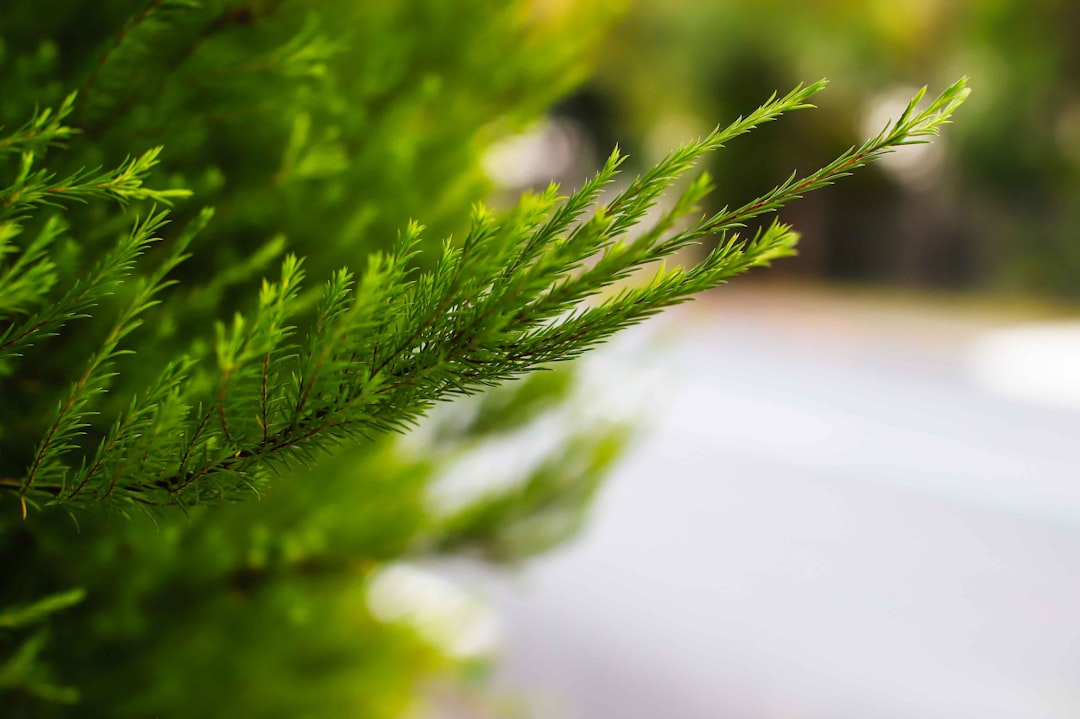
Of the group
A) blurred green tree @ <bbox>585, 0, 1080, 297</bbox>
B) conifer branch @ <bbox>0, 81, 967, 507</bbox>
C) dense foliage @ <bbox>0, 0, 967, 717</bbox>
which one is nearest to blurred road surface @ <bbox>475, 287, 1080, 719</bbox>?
dense foliage @ <bbox>0, 0, 967, 717</bbox>

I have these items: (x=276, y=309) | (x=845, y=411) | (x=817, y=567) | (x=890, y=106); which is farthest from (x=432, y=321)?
(x=890, y=106)

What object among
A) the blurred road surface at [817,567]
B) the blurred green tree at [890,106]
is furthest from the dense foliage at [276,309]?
the blurred green tree at [890,106]

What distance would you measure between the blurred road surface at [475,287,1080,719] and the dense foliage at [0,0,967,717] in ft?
0.84

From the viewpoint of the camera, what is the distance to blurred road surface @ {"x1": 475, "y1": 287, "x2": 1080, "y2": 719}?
222cm

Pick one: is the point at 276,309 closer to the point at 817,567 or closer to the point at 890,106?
the point at 817,567

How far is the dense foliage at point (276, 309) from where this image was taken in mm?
239

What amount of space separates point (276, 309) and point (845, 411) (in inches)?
173

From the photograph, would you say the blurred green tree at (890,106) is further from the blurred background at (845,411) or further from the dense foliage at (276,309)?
the dense foliage at (276,309)

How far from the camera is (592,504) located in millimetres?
786

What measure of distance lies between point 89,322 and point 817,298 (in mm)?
7220

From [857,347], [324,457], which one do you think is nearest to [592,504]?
[324,457]

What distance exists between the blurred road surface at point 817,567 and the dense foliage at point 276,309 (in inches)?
10.1

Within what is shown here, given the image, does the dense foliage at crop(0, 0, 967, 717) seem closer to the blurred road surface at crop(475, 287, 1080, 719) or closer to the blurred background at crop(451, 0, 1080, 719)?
the blurred background at crop(451, 0, 1080, 719)

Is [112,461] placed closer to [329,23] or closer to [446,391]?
[446,391]
